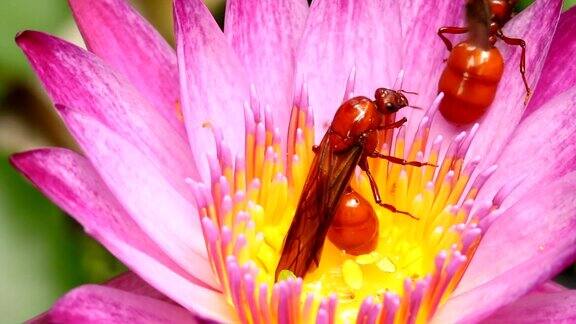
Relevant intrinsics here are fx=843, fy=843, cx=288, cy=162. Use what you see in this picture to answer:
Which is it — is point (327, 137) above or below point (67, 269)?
above

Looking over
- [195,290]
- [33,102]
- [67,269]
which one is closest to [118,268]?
[67,269]

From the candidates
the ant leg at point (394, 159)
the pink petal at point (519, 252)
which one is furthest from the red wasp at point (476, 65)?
the pink petal at point (519, 252)

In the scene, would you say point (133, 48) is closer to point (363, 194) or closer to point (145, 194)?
point (145, 194)

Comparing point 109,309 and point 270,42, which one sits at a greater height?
point 270,42

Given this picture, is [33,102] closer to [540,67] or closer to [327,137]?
[327,137]

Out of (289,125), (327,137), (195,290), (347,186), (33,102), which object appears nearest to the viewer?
(195,290)

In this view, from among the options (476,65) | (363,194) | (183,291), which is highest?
(476,65)

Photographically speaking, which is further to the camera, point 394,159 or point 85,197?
point 394,159

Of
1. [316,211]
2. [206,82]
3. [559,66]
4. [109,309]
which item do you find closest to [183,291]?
[109,309]
